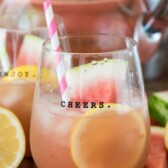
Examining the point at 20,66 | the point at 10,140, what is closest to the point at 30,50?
the point at 20,66

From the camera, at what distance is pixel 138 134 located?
812 millimetres

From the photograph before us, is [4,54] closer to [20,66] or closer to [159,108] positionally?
[20,66]

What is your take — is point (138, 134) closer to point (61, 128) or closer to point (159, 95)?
point (61, 128)

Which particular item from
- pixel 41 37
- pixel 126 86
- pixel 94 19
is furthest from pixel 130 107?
pixel 94 19

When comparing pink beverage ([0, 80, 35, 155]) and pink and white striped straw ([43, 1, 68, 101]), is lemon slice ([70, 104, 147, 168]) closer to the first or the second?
pink and white striped straw ([43, 1, 68, 101])

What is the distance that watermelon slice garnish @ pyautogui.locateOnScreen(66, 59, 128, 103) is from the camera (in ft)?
2.58

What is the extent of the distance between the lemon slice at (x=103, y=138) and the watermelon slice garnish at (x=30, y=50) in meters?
0.24

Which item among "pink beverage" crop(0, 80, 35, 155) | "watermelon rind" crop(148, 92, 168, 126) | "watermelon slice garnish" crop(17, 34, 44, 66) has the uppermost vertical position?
"watermelon slice garnish" crop(17, 34, 44, 66)

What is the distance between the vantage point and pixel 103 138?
2.56ft

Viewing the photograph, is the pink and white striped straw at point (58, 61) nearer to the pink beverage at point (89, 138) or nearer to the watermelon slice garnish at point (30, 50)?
the pink beverage at point (89, 138)

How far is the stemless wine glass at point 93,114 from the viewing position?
78cm

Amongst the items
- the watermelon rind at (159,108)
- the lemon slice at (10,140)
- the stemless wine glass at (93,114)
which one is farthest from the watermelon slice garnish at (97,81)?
the watermelon rind at (159,108)

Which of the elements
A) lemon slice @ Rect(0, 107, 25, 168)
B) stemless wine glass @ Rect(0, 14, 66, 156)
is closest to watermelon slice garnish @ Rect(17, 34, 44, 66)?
stemless wine glass @ Rect(0, 14, 66, 156)

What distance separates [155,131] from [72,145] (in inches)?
10.6
